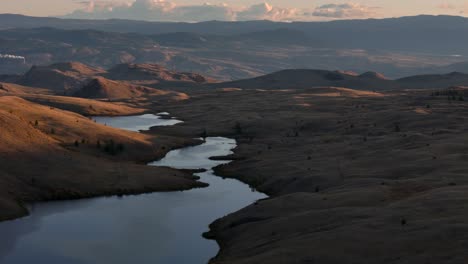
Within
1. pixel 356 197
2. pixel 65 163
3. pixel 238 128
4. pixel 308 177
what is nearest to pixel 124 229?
pixel 356 197

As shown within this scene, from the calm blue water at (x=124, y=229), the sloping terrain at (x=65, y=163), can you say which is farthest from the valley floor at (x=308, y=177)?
the calm blue water at (x=124, y=229)

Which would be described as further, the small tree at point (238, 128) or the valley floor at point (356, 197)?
the small tree at point (238, 128)

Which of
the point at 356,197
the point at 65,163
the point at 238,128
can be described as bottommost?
the point at 238,128

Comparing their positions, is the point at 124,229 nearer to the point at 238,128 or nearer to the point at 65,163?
the point at 65,163

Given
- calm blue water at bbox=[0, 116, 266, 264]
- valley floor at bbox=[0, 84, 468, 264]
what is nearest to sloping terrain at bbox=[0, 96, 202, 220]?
valley floor at bbox=[0, 84, 468, 264]

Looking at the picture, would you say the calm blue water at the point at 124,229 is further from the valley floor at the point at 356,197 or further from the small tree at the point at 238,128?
the small tree at the point at 238,128

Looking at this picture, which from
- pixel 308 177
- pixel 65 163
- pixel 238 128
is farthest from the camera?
pixel 238 128

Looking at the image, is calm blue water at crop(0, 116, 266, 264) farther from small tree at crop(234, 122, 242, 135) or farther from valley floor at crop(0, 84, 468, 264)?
small tree at crop(234, 122, 242, 135)

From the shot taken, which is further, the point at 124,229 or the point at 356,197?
the point at 124,229
